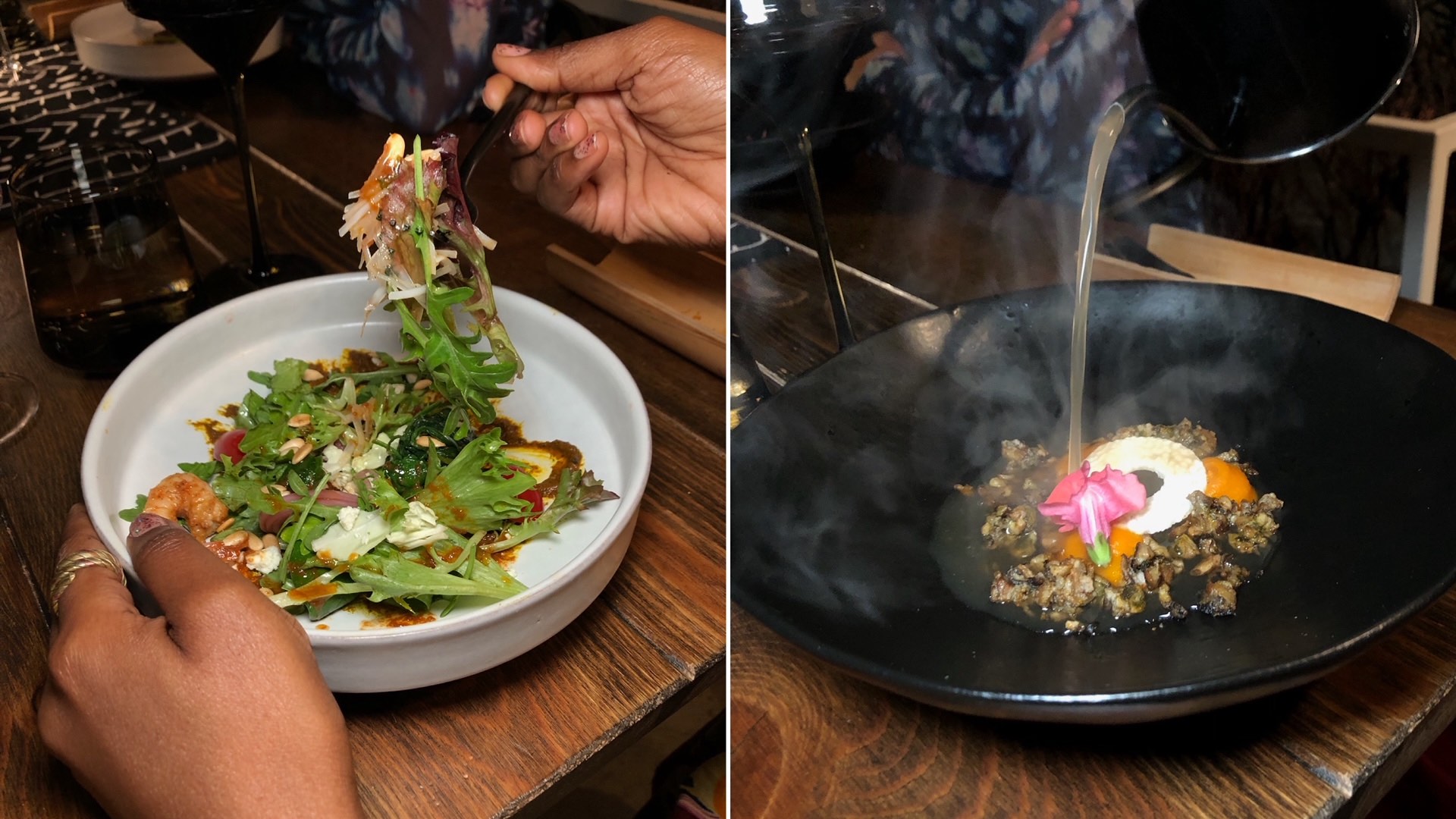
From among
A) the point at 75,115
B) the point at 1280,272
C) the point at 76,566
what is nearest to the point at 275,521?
the point at 76,566

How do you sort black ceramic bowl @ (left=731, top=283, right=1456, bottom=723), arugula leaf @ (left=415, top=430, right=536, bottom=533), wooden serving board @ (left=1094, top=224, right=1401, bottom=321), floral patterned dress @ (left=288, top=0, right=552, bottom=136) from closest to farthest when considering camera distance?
black ceramic bowl @ (left=731, top=283, right=1456, bottom=723) → arugula leaf @ (left=415, top=430, right=536, bottom=533) → wooden serving board @ (left=1094, top=224, right=1401, bottom=321) → floral patterned dress @ (left=288, top=0, right=552, bottom=136)

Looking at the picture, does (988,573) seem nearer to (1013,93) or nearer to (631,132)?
(1013,93)

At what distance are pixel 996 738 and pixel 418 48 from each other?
1380 millimetres

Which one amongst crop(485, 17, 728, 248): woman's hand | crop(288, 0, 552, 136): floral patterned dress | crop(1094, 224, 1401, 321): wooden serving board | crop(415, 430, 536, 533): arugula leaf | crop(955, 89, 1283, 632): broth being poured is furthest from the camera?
crop(288, 0, 552, 136): floral patterned dress

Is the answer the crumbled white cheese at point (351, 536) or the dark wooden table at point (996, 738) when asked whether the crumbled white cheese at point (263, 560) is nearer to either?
the crumbled white cheese at point (351, 536)

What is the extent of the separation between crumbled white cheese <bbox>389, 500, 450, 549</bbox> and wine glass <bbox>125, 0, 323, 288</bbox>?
1.65ft

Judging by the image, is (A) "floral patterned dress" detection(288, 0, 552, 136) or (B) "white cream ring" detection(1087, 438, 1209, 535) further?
(A) "floral patterned dress" detection(288, 0, 552, 136)

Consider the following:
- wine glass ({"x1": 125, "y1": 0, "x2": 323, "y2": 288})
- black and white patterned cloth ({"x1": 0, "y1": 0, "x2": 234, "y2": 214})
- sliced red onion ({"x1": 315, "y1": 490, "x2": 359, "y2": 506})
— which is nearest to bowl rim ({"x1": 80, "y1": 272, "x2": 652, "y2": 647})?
sliced red onion ({"x1": 315, "y1": 490, "x2": 359, "y2": 506})

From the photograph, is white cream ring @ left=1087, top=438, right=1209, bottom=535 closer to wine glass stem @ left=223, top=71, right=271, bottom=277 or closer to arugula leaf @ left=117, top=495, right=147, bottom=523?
arugula leaf @ left=117, top=495, right=147, bottom=523

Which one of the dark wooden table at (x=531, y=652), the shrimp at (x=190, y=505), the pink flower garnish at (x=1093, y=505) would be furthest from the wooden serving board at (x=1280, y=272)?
the shrimp at (x=190, y=505)

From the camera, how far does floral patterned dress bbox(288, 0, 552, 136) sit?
1.47m

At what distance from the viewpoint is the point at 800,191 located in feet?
1.81

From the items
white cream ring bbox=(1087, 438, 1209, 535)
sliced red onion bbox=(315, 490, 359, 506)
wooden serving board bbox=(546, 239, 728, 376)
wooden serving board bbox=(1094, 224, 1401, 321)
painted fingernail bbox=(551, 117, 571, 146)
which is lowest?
sliced red onion bbox=(315, 490, 359, 506)

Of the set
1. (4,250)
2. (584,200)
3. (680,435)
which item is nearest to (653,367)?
(680,435)
